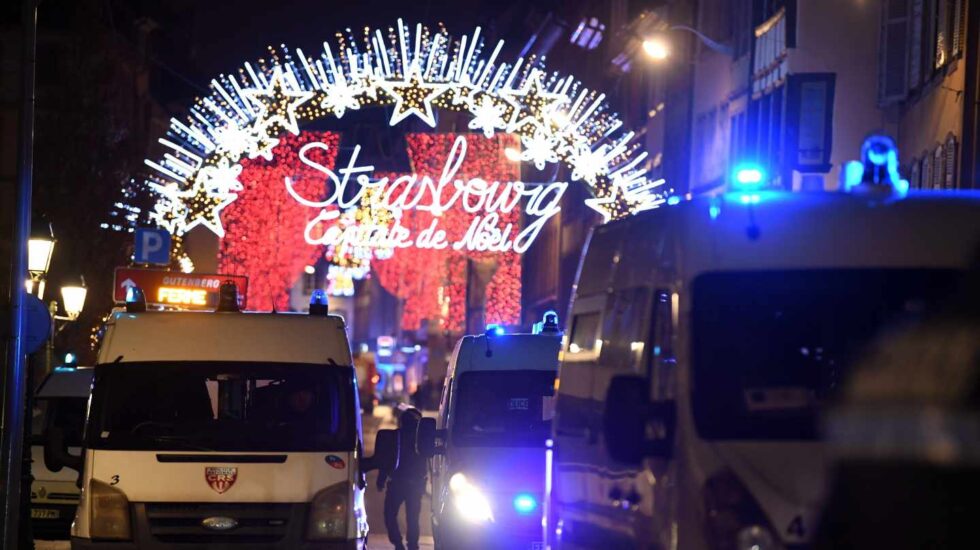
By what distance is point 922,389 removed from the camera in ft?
24.0

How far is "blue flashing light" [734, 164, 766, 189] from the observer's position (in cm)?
827

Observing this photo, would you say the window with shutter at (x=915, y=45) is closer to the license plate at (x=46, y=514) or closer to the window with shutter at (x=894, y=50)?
the window with shutter at (x=894, y=50)

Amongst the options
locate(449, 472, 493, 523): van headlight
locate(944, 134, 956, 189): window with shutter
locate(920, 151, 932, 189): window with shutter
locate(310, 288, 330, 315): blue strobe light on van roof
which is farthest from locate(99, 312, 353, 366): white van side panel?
locate(920, 151, 932, 189): window with shutter

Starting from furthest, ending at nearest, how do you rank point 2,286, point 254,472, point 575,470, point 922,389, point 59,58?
point 59,58 → point 2,286 → point 254,472 → point 575,470 → point 922,389

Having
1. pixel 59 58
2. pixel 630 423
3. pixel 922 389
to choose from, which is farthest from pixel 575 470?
pixel 59 58

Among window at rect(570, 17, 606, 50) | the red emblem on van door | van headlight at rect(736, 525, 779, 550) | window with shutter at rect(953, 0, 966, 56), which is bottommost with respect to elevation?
the red emblem on van door

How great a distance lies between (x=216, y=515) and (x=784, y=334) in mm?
6010

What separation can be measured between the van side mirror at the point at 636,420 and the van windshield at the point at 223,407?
17.2 feet

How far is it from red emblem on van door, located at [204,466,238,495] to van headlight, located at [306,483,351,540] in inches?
23.1

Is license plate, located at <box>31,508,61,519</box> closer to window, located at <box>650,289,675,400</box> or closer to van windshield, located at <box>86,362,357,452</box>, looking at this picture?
van windshield, located at <box>86,362,357,452</box>

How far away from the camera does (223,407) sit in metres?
13.3

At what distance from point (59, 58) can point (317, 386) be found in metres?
26.5

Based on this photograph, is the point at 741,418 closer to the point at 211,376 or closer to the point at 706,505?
the point at 706,505

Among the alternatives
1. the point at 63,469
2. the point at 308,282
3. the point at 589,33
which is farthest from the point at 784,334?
the point at 308,282
